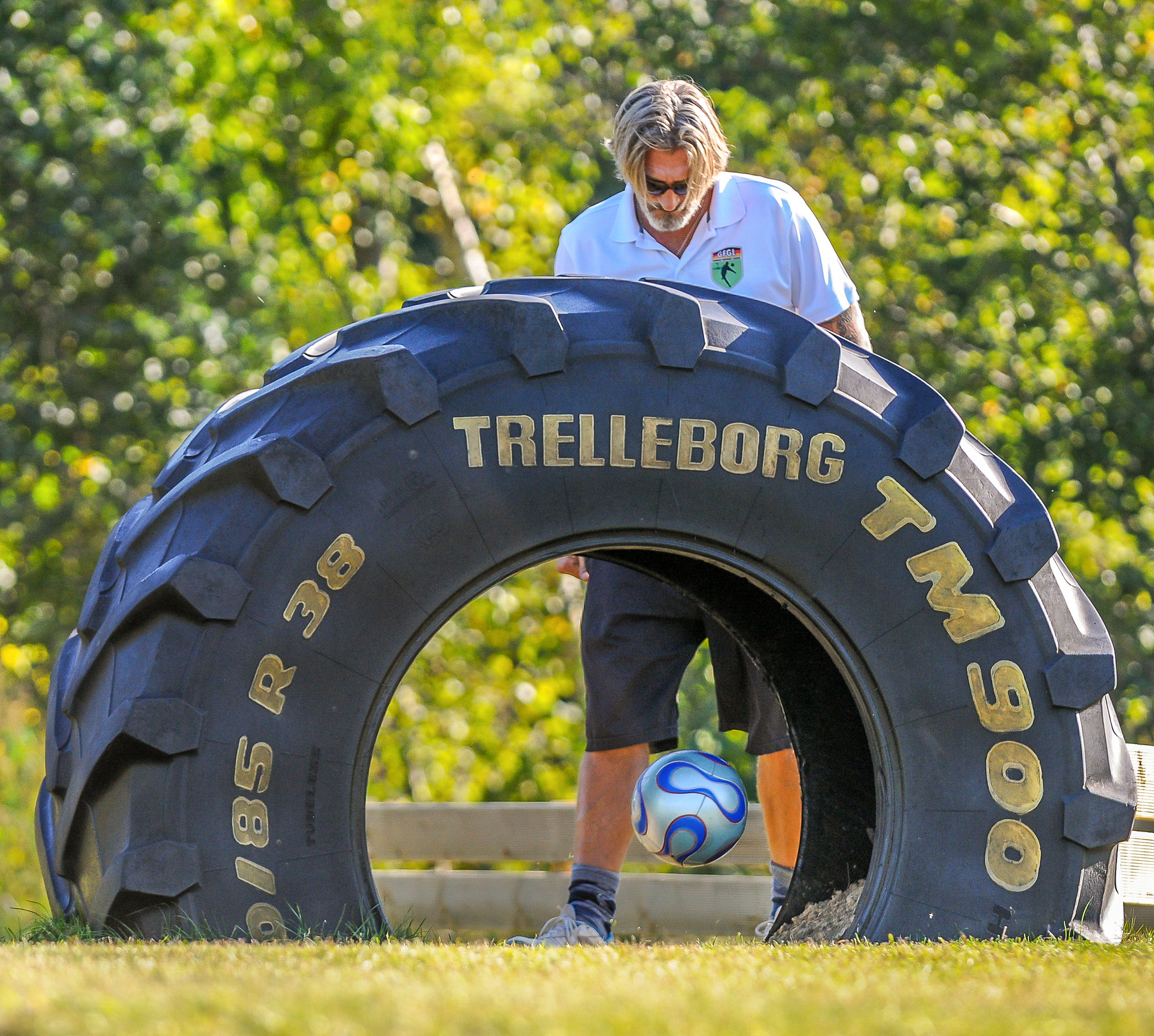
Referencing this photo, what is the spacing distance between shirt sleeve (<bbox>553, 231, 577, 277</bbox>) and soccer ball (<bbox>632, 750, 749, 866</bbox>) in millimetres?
1315

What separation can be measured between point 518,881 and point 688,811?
8.74 ft

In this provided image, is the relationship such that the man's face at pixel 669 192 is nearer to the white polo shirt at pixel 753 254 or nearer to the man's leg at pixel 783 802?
the white polo shirt at pixel 753 254

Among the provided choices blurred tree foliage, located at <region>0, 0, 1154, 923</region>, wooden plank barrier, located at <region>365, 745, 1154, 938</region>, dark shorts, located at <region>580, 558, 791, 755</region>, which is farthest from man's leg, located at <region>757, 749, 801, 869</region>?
blurred tree foliage, located at <region>0, 0, 1154, 923</region>

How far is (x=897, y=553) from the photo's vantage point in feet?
8.80

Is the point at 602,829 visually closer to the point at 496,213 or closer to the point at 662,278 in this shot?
the point at 662,278

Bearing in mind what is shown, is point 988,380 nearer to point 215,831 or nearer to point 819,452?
point 819,452

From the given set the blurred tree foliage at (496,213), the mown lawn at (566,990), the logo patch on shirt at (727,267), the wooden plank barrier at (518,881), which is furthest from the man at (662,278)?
the blurred tree foliage at (496,213)

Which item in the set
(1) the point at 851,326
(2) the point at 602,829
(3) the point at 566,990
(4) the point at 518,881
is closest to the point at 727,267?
(1) the point at 851,326

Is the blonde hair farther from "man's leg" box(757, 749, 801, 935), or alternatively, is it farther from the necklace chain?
"man's leg" box(757, 749, 801, 935)

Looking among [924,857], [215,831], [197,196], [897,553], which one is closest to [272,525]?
[215,831]

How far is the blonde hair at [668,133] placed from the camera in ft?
11.6

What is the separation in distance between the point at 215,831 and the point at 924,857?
52.1 inches

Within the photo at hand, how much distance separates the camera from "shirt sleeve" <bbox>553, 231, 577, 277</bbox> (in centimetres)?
370

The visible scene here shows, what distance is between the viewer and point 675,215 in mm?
3590
